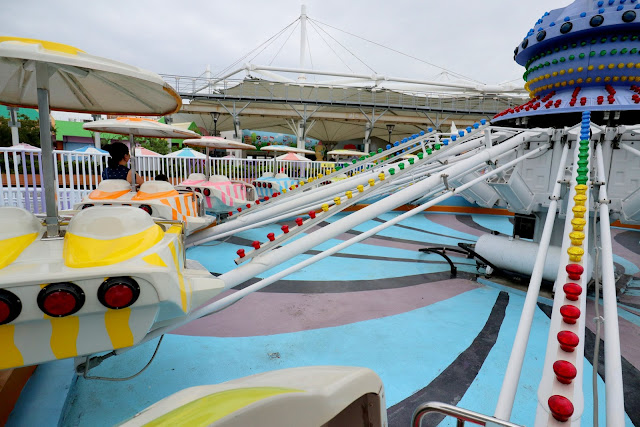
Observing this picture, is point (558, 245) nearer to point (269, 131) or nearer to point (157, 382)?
point (157, 382)

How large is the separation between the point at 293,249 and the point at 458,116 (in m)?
25.2

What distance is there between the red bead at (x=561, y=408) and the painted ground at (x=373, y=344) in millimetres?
1038

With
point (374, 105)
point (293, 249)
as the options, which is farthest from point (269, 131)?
point (293, 249)

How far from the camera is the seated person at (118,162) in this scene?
454cm

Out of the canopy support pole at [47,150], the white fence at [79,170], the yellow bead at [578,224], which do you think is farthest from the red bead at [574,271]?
the white fence at [79,170]

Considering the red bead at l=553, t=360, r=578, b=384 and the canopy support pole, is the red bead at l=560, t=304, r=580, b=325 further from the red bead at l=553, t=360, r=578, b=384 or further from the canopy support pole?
the canopy support pole

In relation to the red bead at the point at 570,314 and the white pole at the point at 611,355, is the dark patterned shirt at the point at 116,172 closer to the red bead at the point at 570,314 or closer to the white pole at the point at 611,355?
the red bead at the point at 570,314

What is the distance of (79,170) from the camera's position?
24.0ft

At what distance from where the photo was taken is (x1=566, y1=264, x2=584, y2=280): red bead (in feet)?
5.64

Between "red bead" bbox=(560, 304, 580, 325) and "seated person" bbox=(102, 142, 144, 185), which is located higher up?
"seated person" bbox=(102, 142, 144, 185)

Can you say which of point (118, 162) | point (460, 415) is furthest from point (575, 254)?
point (118, 162)

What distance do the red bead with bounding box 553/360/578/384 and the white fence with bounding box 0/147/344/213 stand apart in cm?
667

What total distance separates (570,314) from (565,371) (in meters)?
0.33

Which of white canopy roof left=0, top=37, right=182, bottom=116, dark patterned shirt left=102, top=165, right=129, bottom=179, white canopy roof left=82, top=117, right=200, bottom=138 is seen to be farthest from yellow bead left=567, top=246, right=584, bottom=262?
dark patterned shirt left=102, top=165, right=129, bottom=179
